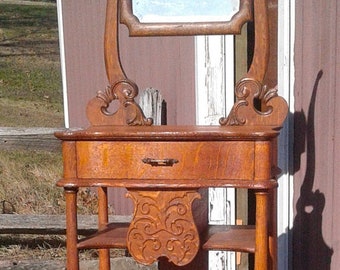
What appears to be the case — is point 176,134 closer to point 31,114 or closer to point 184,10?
point 184,10

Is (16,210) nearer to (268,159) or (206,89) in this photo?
(206,89)

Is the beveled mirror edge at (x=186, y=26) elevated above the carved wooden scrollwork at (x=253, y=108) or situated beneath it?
elevated above

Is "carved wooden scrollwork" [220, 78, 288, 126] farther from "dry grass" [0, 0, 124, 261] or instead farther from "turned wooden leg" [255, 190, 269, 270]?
"dry grass" [0, 0, 124, 261]

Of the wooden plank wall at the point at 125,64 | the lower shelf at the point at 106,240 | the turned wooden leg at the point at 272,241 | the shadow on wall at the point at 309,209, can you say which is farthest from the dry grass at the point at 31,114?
the turned wooden leg at the point at 272,241

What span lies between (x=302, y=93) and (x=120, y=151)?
870 mm

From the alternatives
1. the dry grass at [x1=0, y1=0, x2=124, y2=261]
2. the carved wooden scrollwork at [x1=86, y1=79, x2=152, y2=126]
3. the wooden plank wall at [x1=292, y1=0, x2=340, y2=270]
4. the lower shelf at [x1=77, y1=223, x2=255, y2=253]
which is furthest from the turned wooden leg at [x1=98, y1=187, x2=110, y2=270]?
the dry grass at [x1=0, y1=0, x2=124, y2=261]

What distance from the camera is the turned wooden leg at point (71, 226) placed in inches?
98.3

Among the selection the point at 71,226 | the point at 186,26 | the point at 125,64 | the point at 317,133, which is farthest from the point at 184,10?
the point at 125,64

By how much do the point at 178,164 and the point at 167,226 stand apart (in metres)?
0.22

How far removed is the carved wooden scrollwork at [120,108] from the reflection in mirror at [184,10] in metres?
0.25

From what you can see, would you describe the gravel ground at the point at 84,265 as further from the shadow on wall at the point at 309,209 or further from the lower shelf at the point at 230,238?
the lower shelf at the point at 230,238

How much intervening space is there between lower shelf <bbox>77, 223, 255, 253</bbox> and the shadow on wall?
35 centimetres

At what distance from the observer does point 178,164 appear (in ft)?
7.86

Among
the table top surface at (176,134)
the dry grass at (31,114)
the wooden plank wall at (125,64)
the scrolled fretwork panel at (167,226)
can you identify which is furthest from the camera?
the dry grass at (31,114)
